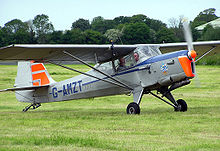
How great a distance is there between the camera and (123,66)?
14.0 meters

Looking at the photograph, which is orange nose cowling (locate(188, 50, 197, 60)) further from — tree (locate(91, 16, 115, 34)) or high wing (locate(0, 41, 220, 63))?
tree (locate(91, 16, 115, 34))


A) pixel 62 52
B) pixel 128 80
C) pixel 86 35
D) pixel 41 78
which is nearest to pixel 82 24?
pixel 86 35

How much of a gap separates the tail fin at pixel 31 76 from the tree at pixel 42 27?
49.4 m

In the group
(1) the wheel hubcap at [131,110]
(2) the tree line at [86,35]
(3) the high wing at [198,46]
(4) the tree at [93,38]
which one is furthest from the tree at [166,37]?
(1) the wheel hubcap at [131,110]

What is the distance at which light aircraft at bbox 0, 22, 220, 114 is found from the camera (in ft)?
40.8

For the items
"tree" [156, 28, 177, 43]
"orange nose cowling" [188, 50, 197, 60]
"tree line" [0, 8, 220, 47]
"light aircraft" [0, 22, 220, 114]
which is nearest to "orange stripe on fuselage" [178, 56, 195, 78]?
"light aircraft" [0, 22, 220, 114]

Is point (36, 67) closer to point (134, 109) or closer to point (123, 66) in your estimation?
point (123, 66)

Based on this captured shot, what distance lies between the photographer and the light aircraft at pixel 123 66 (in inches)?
490

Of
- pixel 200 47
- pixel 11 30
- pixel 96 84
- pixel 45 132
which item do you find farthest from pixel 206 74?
pixel 11 30

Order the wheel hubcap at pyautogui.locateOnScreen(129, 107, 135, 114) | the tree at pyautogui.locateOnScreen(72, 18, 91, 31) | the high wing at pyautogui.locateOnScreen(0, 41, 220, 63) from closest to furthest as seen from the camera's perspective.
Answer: the high wing at pyautogui.locateOnScreen(0, 41, 220, 63) → the wheel hubcap at pyautogui.locateOnScreen(129, 107, 135, 114) → the tree at pyautogui.locateOnScreen(72, 18, 91, 31)

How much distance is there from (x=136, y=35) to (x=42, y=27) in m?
20.1

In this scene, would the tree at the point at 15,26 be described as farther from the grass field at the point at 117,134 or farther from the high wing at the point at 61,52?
the grass field at the point at 117,134

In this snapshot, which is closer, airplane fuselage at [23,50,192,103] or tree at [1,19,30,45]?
airplane fuselage at [23,50,192,103]

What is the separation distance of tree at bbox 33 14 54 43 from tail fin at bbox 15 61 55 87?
162ft
